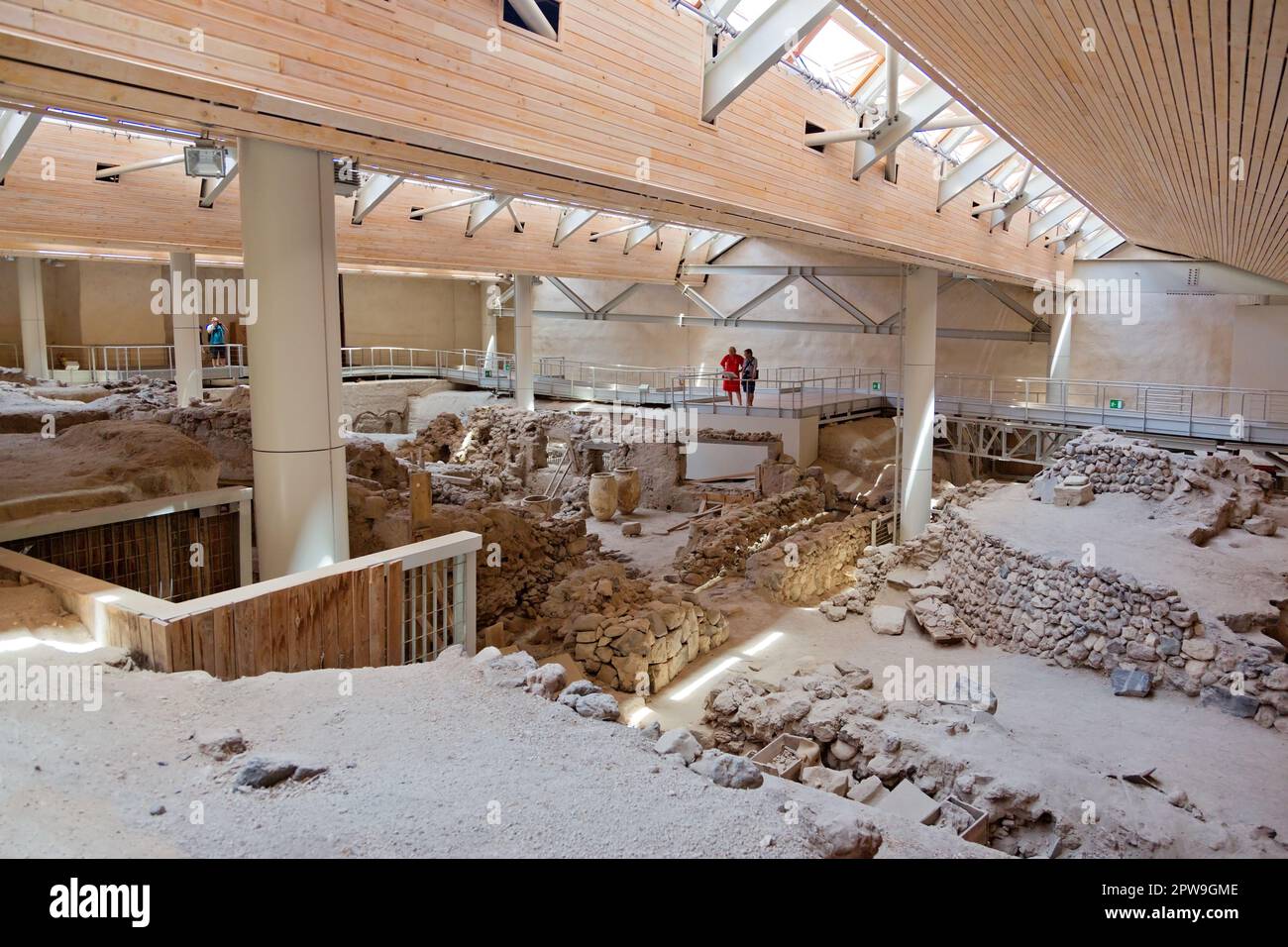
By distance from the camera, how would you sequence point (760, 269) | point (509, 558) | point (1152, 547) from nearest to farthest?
1. point (509, 558)
2. point (1152, 547)
3. point (760, 269)

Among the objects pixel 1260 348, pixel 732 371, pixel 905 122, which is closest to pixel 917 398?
pixel 732 371

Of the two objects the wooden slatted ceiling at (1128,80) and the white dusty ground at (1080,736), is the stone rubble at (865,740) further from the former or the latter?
the wooden slatted ceiling at (1128,80)

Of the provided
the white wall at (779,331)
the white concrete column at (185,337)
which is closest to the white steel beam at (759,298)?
the white wall at (779,331)

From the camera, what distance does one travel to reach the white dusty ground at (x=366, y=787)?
3996 mm

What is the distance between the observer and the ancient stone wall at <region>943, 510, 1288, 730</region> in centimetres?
1206

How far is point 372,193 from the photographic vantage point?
17938mm

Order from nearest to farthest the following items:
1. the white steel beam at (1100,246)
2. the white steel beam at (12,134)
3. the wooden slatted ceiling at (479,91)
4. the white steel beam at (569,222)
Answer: the wooden slatted ceiling at (479,91)
the white steel beam at (12,134)
the white steel beam at (569,222)
the white steel beam at (1100,246)

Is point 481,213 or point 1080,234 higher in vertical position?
point 1080,234

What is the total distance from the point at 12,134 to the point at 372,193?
23.4 ft

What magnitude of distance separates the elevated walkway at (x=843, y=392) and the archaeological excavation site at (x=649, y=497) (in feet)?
0.94

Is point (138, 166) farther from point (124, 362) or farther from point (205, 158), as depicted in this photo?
point (124, 362)

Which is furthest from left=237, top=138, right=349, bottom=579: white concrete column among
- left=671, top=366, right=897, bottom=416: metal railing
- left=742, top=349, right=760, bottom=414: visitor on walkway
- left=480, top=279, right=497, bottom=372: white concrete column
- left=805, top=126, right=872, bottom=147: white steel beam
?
left=480, top=279, right=497, bottom=372: white concrete column

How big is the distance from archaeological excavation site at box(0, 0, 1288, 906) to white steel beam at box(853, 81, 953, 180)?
7 centimetres
